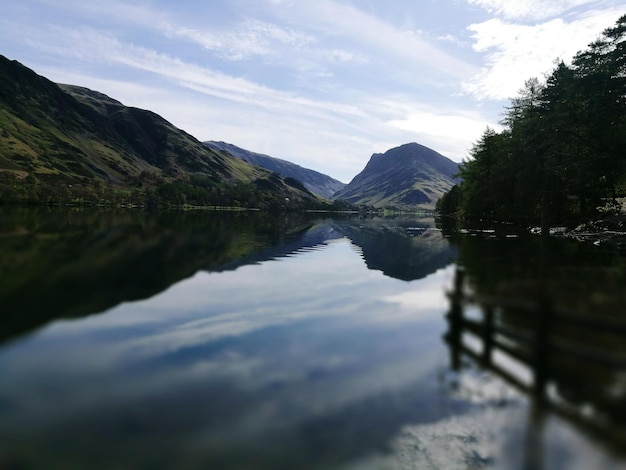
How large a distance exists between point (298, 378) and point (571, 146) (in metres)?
65.0

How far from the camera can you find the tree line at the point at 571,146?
59344mm

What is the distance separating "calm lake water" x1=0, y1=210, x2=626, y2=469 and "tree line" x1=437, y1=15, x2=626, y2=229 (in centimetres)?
3933

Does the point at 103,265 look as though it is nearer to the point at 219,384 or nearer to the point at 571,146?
the point at 219,384

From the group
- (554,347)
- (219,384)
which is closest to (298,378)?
(219,384)

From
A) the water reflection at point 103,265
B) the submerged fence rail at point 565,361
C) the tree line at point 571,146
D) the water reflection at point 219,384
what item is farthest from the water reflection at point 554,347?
the tree line at point 571,146

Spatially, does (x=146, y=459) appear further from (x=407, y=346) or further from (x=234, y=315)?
(x=234, y=315)

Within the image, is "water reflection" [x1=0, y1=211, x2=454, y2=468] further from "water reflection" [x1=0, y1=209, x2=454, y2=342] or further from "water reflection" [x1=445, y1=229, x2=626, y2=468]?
"water reflection" [x1=445, y1=229, x2=626, y2=468]

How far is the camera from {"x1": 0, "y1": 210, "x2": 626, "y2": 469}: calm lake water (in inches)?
426

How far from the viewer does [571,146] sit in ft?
Answer: 208

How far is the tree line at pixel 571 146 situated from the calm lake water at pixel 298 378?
129 ft

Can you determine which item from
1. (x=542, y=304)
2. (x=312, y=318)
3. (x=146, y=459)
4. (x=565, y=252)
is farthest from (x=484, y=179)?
(x=146, y=459)

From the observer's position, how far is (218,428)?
462 inches

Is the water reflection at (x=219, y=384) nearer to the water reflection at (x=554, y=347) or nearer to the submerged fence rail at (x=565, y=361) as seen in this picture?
the water reflection at (x=554, y=347)

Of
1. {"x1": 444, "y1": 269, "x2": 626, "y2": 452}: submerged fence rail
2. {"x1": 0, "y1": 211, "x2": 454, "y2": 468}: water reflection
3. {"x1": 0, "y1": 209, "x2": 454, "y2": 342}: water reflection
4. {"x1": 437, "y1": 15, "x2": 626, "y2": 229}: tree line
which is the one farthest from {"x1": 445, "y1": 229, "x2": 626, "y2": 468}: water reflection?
{"x1": 437, "y1": 15, "x2": 626, "y2": 229}: tree line
